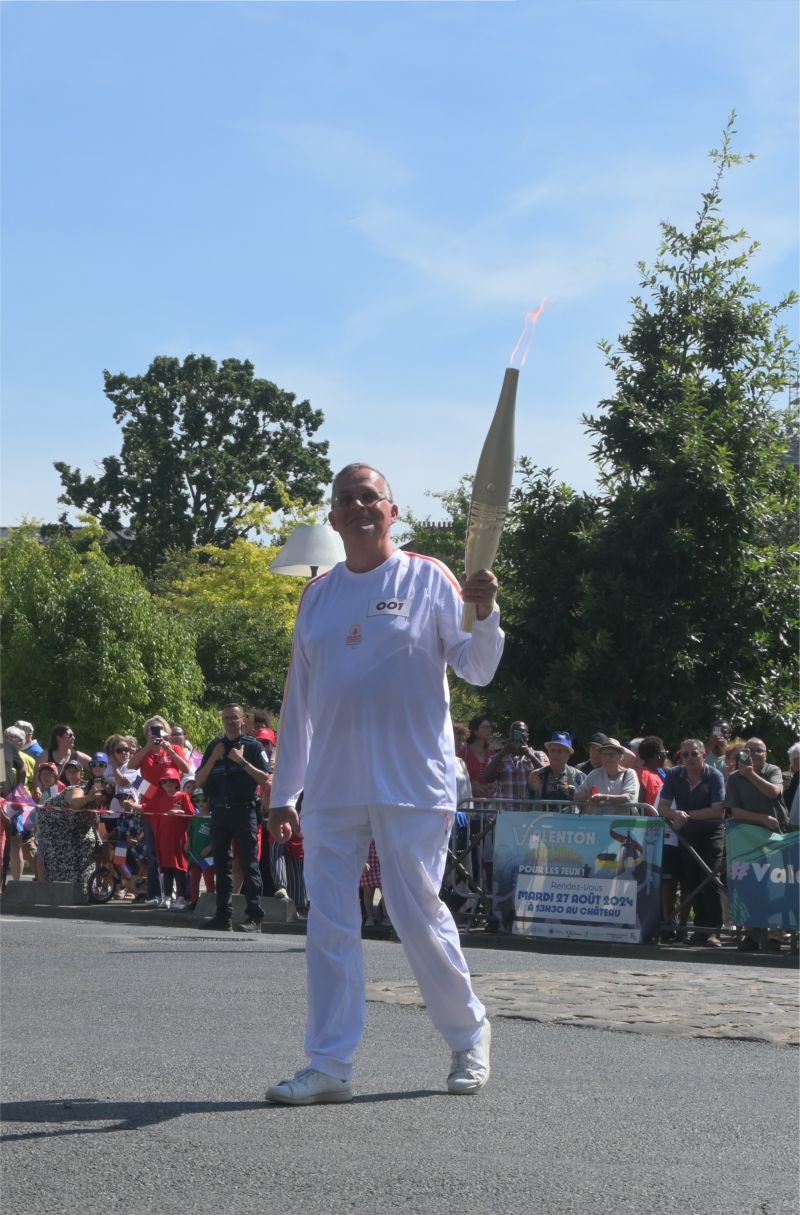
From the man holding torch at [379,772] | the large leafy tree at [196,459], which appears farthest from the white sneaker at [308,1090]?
the large leafy tree at [196,459]

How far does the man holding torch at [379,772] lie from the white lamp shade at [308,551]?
35.9 ft

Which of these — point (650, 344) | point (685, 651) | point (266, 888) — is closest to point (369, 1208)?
point (266, 888)

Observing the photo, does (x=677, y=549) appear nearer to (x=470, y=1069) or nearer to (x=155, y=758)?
(x=155, y=758)

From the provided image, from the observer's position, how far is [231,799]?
51.1ft

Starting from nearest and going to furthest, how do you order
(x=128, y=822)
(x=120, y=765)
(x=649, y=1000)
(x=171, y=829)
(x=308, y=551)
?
(x=649, y=1000), (x=308, y=551), (x=171, y=829), (x=128, y=822), (x=120, y=765)

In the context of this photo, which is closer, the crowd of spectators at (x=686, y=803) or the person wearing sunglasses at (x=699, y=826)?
the crowd of spectators at (x=686, y=803)

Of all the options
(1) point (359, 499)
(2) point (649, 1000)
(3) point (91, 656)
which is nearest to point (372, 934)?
(2) point (649, 1000)

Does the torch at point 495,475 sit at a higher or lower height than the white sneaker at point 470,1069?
higher

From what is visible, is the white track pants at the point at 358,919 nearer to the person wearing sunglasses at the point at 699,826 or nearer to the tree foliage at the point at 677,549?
the person wearing sunglasses at the point at 699,826

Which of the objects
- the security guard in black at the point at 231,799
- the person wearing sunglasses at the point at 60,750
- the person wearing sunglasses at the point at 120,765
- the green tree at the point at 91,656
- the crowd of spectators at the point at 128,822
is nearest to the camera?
the security guard in black at the point at 231,799

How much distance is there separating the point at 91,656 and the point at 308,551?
32.2 meters

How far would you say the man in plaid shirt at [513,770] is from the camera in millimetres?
16766

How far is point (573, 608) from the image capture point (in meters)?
A: 26.0

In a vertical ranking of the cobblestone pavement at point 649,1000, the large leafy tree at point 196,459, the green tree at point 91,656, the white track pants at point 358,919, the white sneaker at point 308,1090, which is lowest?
the white sneaker at point 308,1090
